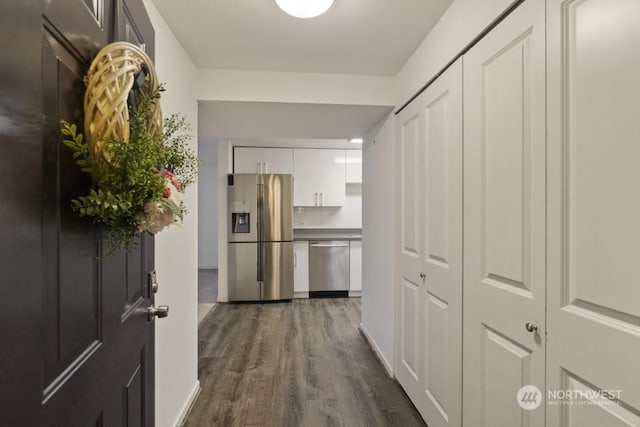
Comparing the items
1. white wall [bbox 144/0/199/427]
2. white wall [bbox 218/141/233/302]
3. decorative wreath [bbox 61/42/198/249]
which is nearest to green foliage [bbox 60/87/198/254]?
decorative wreath [bbox 61/42/198/249]

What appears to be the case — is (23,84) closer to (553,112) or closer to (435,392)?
(553,112)

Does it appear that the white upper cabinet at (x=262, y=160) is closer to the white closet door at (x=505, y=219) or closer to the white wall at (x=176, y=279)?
the white wall at (x=176, y=279)

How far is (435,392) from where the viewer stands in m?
1.74

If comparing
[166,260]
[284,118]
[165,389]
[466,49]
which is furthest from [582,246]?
[284,118]

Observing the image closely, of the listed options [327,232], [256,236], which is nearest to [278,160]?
[256,236]

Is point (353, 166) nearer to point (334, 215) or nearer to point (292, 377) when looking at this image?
point (334, 215)

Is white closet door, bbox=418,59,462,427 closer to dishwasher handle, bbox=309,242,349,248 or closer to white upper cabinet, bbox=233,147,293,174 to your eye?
dishwasher handle, bbox=309,242,349,248

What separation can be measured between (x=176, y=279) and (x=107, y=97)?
4.50 ft

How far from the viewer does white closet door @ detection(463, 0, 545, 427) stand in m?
1.05

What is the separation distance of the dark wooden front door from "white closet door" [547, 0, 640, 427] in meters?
1.26

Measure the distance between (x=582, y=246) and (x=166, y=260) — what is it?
5.74ft

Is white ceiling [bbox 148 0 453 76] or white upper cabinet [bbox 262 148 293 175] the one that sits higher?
white ceiling [bbox 148 0 453 76]

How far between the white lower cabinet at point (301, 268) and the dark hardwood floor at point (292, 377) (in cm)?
84

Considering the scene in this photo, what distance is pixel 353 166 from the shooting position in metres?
4.93
